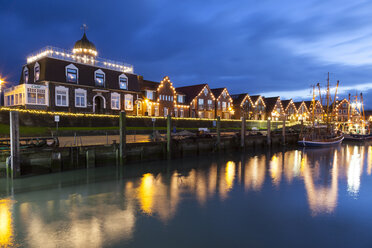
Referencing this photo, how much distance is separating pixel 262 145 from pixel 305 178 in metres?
18.4

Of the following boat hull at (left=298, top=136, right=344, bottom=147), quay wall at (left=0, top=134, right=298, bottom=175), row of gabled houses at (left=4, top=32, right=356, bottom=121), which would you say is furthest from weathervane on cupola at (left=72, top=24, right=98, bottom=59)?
boat hull at (left=298, top=136, right=344, bottom=147)

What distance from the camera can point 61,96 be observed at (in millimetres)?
35938

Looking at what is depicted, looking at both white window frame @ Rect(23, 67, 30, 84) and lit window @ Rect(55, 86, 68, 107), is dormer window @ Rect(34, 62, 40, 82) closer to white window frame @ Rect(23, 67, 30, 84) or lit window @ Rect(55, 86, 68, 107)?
white window frame @ Rect(23, 67, 30, 84)

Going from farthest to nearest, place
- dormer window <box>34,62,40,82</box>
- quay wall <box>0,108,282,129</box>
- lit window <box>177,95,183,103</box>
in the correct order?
lit window <box>177,95,183,103</box> → dormer window <box>34,62,40,82</box> → quay wall <box>0,108,282,129</box>

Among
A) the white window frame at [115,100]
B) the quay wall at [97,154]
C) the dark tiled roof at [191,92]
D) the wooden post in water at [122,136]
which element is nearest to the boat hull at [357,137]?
the dark tiled roof at [191,92]

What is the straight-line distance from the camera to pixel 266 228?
11.0m

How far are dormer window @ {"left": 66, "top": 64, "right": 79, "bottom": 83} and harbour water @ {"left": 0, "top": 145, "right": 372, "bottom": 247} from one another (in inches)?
866

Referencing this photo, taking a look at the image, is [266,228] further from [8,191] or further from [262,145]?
[262,145]

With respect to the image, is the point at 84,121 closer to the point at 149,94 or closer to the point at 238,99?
the point at 149,94

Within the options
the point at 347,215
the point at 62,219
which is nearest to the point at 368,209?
the point at 347,215

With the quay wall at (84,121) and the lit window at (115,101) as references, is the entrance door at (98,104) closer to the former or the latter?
the lit window at (115,101)

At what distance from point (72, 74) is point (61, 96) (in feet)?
12.9

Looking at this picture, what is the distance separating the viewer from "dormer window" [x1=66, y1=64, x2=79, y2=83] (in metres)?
37.0

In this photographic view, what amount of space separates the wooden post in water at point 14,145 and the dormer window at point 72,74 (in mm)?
22456
